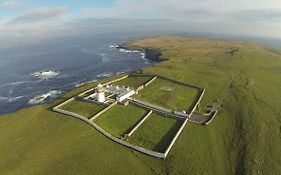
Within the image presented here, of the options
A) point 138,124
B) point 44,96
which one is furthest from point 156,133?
point 44,96

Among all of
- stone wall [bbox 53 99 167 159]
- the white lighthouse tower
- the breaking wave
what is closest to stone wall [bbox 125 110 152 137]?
stone wall [bbox 53 99 167 159]

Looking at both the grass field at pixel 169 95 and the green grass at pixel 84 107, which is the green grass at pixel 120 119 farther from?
the grass field at pixel 169 95

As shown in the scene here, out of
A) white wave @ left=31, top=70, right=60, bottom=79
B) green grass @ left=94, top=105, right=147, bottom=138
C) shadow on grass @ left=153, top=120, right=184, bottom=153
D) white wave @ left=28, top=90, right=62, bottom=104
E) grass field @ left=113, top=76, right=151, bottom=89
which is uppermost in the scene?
shadow on grass @ left=153, top=120, right=184, bottom=153

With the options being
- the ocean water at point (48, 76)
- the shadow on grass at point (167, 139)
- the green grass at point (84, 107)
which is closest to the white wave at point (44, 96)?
the ocean water at point (48, 76)

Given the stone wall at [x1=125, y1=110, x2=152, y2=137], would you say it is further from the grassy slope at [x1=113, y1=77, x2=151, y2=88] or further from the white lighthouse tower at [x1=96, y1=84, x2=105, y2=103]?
the grassy slope at [x1=113, y1=77, x2=151, y2=88]

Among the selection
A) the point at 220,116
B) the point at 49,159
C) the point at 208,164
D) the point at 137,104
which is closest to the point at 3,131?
the point at 49,159

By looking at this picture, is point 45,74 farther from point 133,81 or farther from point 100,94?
point 100,94
